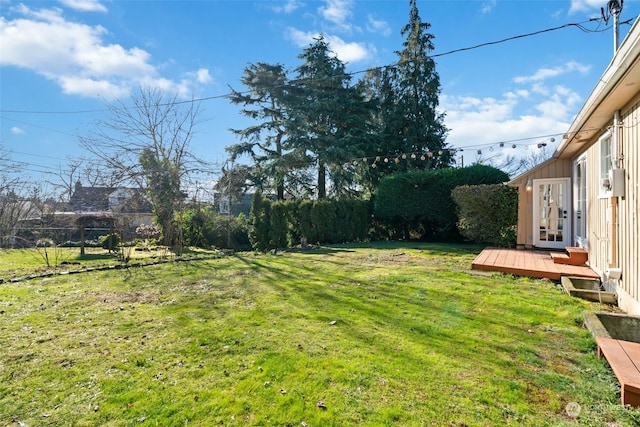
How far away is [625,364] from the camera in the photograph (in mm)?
2318

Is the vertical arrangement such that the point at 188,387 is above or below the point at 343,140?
below

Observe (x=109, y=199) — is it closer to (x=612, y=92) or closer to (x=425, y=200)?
(x=425, y=200)

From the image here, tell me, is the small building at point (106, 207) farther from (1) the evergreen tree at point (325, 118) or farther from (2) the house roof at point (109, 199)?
(1) the evergreen tree at point (325, 118)

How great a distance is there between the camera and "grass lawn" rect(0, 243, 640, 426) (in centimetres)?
215

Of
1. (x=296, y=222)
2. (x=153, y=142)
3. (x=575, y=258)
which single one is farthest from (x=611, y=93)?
(x=153, y=142)

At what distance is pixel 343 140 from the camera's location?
57.7 ft

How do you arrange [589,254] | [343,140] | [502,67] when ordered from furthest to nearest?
[343,140], [502,67], [589,254]

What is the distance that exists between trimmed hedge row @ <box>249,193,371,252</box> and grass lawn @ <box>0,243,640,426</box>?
7789 mm

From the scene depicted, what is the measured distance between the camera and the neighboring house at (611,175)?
3475 mm

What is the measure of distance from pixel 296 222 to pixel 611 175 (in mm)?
10671

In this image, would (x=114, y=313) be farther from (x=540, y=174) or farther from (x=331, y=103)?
(x=331, y=103)

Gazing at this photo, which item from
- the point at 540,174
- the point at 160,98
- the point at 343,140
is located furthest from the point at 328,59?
the point at 540,174

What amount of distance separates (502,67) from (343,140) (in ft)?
A: 28.9

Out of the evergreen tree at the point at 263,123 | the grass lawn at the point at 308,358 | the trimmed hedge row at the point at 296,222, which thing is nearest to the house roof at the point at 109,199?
the trimmed hedge row at the point at 296,222
